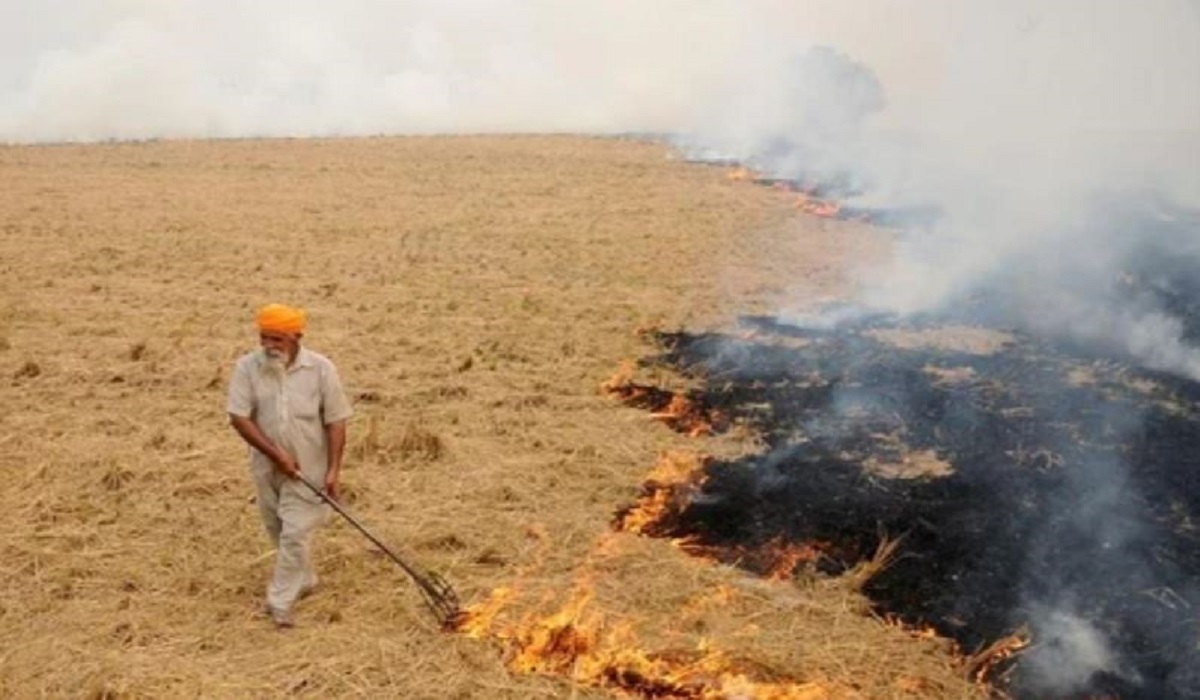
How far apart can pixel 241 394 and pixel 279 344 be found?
1.11 ft

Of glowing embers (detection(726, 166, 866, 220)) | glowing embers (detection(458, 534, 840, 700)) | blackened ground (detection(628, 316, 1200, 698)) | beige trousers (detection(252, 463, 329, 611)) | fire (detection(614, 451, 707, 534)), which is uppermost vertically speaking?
beige trousers (detection(252, 463, 329, 611))

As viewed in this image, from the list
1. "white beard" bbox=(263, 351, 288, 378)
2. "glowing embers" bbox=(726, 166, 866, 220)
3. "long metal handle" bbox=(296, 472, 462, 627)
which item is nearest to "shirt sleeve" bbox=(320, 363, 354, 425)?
"white beard" bbox=(263, 351, 288, 378)

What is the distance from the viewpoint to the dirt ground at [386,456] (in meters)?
5.54

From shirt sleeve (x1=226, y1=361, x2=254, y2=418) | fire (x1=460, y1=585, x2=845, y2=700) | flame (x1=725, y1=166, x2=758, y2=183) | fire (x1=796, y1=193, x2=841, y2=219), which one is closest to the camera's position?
fire (x1=460, y1=585, x2=845, y2=700)

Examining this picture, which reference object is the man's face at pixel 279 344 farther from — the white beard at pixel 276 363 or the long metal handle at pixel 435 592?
the long metal handle at pixel 435 592

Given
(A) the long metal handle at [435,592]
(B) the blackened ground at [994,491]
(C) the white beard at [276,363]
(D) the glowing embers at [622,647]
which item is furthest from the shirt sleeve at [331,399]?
(B) the blackened ground at [994,491]

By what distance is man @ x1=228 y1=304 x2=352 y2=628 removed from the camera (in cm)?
553

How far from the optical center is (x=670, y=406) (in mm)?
A: 9859

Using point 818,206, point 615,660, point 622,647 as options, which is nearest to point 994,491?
point 622,647

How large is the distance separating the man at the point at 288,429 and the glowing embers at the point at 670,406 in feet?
13.3

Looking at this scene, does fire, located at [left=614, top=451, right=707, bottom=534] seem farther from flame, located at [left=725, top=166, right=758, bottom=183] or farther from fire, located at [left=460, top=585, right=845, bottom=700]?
flame, located at [left=725, top=166, right=758, bottom=183]

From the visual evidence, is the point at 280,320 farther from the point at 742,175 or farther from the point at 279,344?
the point at 742,175

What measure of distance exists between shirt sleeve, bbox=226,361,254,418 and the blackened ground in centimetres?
291

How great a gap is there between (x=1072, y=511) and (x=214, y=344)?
872 centimetres
